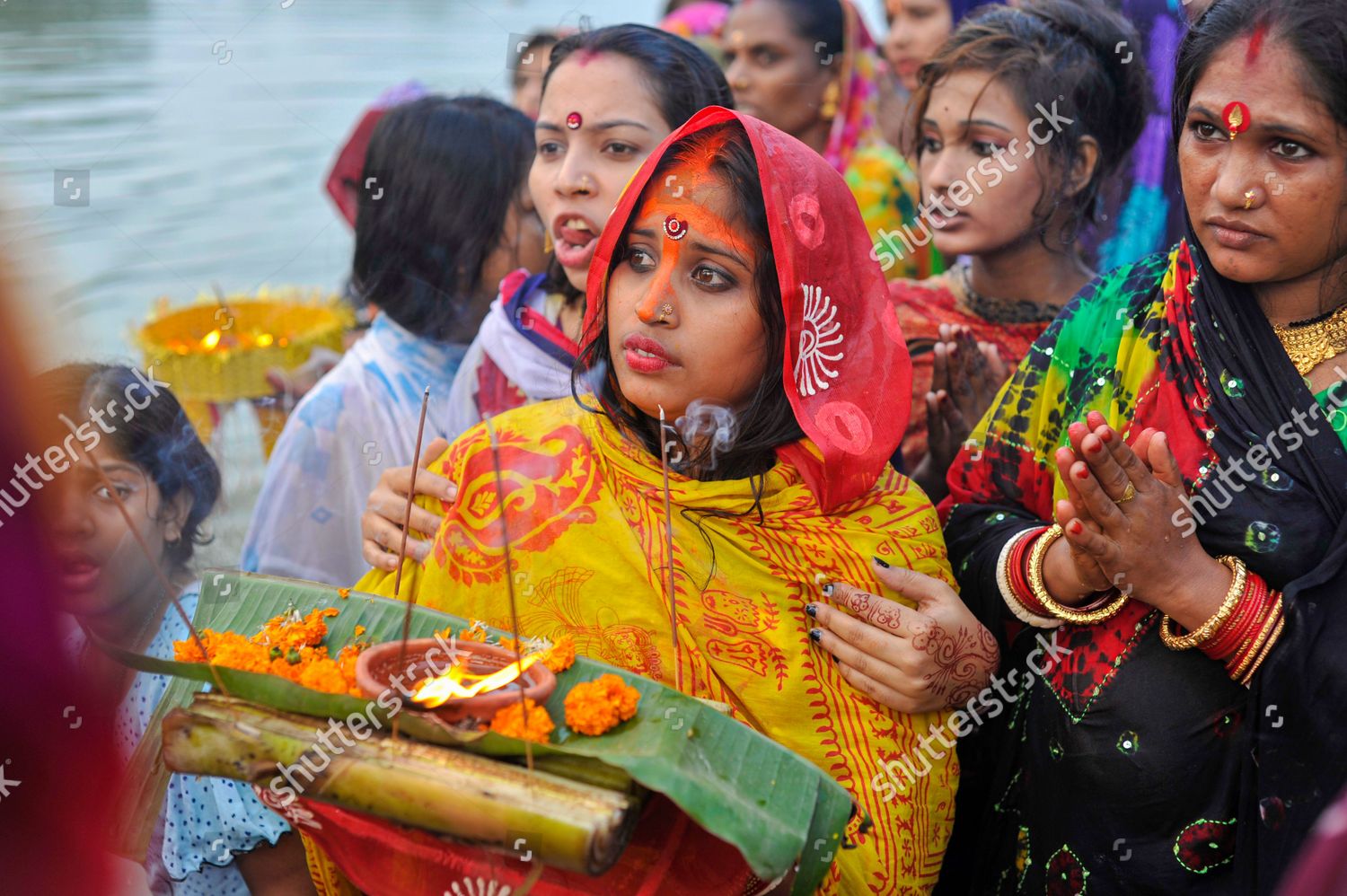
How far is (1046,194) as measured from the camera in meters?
3.47

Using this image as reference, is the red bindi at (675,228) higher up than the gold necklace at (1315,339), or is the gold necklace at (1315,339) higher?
the gold necklace at (1315,339)

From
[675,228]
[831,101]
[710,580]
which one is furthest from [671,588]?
[831,101]

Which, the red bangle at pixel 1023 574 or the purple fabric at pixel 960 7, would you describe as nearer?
the red bangle at pixel 1023 574

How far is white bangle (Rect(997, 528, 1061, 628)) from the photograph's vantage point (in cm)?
246

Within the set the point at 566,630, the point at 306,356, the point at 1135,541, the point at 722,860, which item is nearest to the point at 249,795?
the point at 566,630

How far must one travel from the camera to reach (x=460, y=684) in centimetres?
172

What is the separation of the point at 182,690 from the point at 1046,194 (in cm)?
272

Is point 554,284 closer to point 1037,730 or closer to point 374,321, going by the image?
point 374,321

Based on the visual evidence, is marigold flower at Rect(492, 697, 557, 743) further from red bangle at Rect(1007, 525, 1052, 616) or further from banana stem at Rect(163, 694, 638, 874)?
red bangle at Rect(1007, 525, 1052, 616)

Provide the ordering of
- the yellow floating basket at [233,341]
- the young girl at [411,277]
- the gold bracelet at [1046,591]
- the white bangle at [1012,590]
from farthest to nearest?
the yellow floating basket at [233,341] → the young girl at [411,277] → the white bangle at [1012,590] → the gold bracelet at [1046,591]

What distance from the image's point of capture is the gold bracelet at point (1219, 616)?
7.09 feet

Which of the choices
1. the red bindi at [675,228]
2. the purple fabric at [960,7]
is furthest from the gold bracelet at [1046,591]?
the purple fabric at [960,7]

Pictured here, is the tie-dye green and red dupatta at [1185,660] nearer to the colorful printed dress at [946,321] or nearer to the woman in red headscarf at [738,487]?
the woman in red headscarf at [738,487]

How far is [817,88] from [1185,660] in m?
3.76
